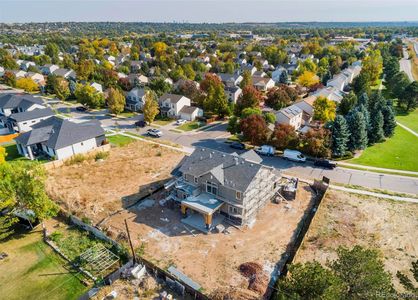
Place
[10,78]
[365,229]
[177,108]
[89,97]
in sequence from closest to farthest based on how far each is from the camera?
[365,229] → [177,108] → [89,97] → [10,78]

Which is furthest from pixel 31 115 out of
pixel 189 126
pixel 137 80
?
pixel 137 80

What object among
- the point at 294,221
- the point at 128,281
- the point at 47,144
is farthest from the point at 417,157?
the point at 47,144

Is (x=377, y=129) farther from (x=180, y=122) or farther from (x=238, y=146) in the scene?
(x=180, y=122)

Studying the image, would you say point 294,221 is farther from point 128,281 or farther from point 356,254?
point 128,281

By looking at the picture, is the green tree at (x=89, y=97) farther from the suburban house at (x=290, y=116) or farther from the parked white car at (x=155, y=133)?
the suburban house at (x=290, y=116)

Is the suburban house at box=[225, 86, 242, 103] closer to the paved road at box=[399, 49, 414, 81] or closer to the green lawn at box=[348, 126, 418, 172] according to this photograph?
the green lawn at box=[348, 126, 418, 172]

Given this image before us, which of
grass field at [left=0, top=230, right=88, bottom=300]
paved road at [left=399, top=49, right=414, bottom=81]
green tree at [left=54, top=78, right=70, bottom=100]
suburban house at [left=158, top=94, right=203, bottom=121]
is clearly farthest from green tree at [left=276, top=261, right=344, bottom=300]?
paved road at [left=399, top=49, right=414, bottom=81]
